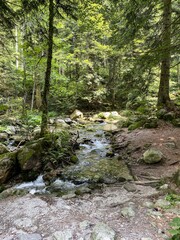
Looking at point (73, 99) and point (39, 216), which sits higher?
point (73, 99)

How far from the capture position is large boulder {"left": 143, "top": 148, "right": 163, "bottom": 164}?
5.65m

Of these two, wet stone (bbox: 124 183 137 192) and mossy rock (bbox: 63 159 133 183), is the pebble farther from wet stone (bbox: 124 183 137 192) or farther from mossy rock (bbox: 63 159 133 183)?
mossy rock (bbox: 63 159 133 183)

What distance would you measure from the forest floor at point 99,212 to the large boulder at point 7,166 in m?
0.93

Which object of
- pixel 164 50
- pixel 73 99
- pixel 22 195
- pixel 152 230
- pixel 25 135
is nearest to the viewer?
pixel 152 230

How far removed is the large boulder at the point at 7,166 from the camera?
4.98m

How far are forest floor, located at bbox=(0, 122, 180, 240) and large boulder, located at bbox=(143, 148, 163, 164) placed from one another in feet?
1.29

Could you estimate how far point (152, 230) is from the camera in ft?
9.36

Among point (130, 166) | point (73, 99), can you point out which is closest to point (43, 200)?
point (130, 166)

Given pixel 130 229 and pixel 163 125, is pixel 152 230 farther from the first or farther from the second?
pixel 163 125

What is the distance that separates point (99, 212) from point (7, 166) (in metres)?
2.91

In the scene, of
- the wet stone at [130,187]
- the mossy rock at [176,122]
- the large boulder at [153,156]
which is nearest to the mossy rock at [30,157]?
the wet stone at [130,187]

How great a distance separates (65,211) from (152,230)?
1.56 metres

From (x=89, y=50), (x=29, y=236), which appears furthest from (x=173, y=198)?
(x=89, y=50)

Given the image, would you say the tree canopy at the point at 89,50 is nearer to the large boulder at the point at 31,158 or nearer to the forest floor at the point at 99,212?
the large boulder at the point at 31,158
